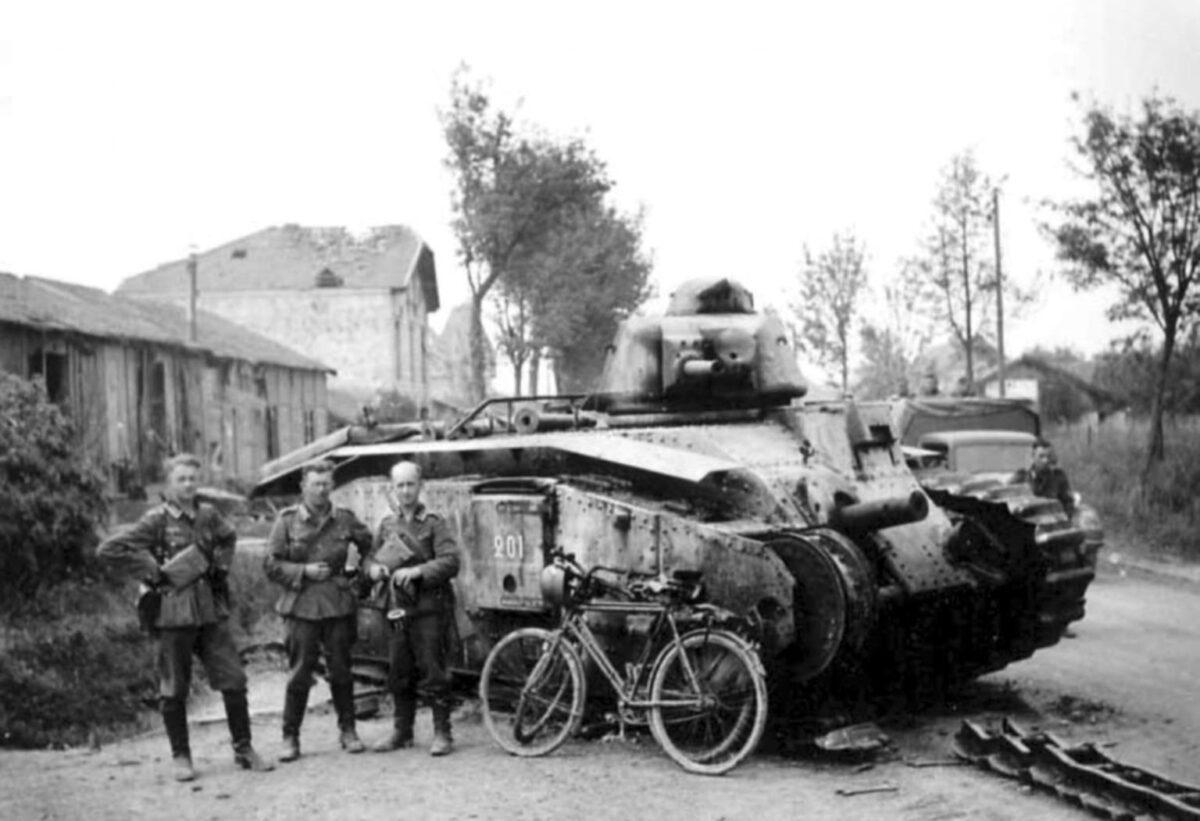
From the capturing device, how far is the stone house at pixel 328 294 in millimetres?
45062

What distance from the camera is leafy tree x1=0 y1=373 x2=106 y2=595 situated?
13922 mm

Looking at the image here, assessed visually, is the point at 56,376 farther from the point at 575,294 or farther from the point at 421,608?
the point at 421,608

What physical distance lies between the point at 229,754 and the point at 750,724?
10.7 ft

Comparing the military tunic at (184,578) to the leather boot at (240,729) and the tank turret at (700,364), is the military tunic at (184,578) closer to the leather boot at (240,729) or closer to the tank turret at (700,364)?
the leather boot at (240,729)

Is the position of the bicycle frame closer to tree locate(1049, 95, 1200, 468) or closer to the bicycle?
the bicycle

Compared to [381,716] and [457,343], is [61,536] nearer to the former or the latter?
[381,716]

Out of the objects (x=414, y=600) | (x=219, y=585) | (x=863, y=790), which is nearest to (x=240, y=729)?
(x=219, y=585)

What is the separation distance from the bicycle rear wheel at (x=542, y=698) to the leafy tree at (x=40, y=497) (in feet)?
21.2

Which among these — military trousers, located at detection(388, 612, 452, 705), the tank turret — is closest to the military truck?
the tank turret

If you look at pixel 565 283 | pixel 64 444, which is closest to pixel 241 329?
pixel 565 283

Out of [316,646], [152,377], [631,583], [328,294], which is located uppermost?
[328,294]

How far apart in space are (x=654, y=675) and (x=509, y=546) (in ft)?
5.88

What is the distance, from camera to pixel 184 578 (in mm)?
8445

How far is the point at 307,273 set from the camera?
45594mm
